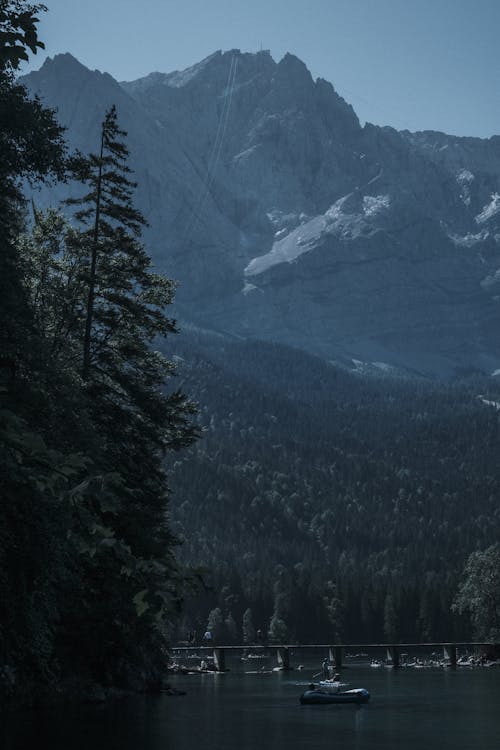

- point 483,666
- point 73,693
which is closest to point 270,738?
point 73,693

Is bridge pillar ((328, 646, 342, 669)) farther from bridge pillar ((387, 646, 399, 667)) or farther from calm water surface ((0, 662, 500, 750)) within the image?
calm water surface ((0, 662, 500, 750))

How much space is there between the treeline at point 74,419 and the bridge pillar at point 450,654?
391 ft

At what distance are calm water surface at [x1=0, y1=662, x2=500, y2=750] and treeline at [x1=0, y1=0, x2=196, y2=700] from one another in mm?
1831

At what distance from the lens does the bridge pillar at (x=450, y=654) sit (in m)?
172

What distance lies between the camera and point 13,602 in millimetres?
21219

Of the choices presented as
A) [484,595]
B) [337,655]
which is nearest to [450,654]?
[484,595]

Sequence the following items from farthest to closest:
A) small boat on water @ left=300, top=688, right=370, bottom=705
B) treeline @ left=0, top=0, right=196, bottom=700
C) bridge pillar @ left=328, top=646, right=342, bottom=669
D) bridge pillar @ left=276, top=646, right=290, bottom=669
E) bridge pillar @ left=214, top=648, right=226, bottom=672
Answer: bridge pillar @ left=276, top=646, right=290, bottom=669
bridge pillar @ left=328, top=646, right=342, bottom=669
bridge pillar @ left=214, top=648, right=226, bottom=672
small boat on water @ left=300, top=688, right=370, bottom=705
treeline @ left=0, top=0, right=196, bottom=700

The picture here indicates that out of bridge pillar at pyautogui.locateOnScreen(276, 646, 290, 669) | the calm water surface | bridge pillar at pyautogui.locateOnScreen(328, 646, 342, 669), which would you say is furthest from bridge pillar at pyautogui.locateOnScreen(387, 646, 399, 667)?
the calm water surface

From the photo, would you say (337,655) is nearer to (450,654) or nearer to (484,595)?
(450,654)

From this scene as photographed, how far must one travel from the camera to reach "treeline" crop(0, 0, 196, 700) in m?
8.84

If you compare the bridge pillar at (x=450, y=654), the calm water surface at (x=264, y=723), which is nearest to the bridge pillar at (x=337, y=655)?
the bridge pillar at (x=450, y=654)

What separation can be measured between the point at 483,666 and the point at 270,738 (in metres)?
117

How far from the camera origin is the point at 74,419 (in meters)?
27.8

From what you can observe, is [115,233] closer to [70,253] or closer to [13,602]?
[70,253]
